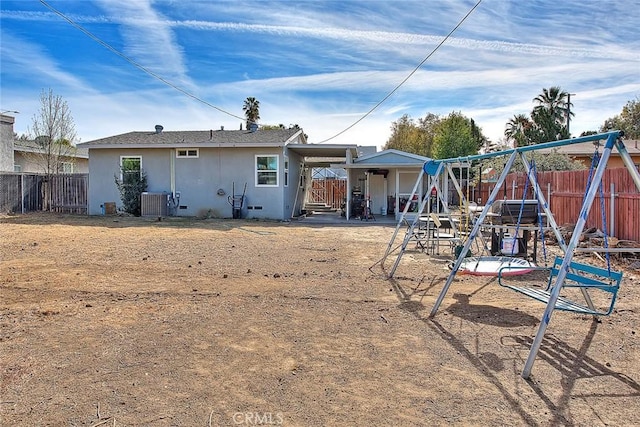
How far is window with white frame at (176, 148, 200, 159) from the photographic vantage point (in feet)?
56.1

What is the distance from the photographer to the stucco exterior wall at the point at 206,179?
16.7 m

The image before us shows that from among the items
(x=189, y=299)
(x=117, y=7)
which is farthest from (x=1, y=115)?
(x=189, y=299)

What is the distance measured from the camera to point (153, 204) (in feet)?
54.2

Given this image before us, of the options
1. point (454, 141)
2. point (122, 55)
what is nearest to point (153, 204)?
point (122, 55)

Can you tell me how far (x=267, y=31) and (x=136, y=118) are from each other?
10.6 m

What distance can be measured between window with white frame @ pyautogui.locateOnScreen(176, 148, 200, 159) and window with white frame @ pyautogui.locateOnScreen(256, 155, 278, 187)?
2613 millimetres

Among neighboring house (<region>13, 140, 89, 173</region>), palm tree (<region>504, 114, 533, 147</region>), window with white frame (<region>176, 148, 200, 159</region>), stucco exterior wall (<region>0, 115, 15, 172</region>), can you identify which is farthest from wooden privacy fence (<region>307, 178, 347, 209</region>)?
palm tree (<region>504, 114, 533, 147</region>)

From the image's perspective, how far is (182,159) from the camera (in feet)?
56.5

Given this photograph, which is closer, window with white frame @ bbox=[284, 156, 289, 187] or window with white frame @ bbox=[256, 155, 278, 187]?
window with white frame @ bbox=[256, 155, 278, 187]

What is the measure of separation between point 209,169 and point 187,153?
1172mm

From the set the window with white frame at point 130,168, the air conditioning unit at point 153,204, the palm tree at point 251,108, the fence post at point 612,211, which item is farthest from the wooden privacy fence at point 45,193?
the palm tree at point 251,108

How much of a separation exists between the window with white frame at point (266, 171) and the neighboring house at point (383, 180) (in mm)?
2936

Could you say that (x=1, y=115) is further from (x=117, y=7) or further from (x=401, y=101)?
(x=401, y=101)

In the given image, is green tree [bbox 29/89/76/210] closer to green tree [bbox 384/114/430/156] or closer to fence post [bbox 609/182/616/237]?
fence post [bbox 609/182/616/237]
